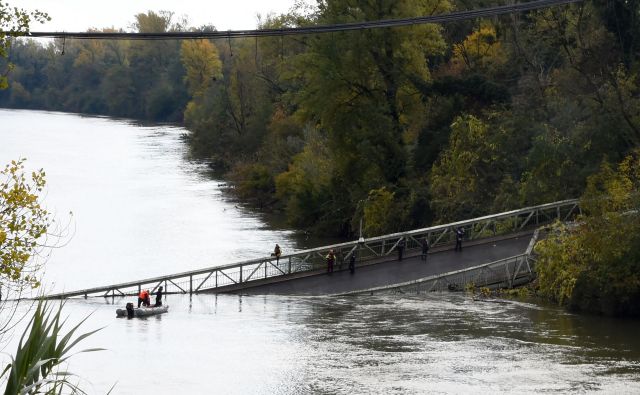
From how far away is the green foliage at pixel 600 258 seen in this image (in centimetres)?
3619

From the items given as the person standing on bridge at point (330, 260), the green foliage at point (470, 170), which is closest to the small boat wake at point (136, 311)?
the person standing on bridge at point (330, 260)

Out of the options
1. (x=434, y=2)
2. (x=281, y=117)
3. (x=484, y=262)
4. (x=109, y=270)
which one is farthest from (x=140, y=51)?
(x=484, y=262)

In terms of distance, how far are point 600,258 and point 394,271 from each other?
8866mm

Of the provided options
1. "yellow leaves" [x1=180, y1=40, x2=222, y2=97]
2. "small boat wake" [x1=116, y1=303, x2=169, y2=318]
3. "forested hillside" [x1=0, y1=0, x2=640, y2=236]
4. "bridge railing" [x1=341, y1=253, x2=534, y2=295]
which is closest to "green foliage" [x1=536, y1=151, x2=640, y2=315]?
"bridge railing" [x1=341, y1=253, x2=534, y2=295]

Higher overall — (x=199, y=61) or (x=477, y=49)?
(x=199, y=61)

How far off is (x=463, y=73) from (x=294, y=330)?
115 ft

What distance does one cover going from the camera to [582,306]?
123ft

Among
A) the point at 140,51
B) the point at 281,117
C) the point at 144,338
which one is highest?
the point at 140,51

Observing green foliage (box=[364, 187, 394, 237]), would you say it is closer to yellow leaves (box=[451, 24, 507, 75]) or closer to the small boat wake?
yellow leaves (box=[451, 24, 507, 75])

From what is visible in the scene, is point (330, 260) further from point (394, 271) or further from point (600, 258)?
point (600, 258)

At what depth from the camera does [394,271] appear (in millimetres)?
42312

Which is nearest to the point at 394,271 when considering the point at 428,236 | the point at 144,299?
the point at 428,236

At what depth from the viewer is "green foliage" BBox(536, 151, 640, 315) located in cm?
3619

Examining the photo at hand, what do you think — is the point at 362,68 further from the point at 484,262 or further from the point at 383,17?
the point at 484,262
